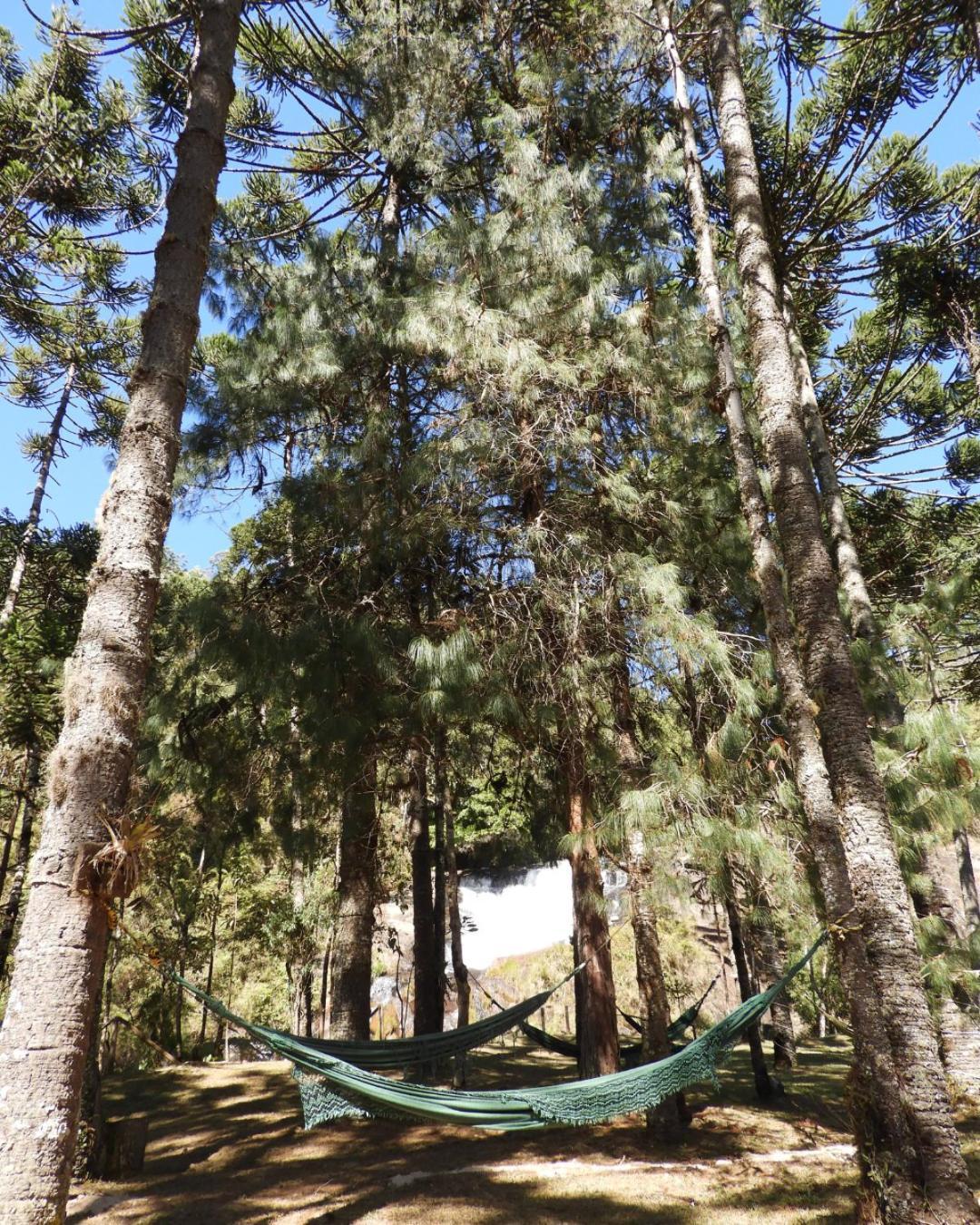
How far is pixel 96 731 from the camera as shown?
7.37 feet

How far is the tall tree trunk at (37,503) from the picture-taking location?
697 cm

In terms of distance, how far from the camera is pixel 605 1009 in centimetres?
480

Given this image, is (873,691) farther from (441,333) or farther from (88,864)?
(88,864)

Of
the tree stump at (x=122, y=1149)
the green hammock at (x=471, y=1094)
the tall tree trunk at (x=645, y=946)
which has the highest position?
the tall tree trunk at (x=645, y=946)

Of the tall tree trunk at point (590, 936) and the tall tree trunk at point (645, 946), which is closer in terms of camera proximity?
the tall tree trunk at point (645, 946)

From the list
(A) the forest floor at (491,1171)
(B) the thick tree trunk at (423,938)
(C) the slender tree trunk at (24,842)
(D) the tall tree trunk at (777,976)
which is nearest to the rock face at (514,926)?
(D) the tall tree trunk at (777,976)

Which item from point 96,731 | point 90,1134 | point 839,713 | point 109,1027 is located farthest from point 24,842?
point 839,713

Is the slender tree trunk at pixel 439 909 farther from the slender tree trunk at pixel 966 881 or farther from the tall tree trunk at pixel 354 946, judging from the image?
the slender tree trunk at pixel 966 881

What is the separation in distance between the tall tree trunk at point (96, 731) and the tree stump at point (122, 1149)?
3.07 meters

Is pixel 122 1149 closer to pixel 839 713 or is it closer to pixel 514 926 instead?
pixel 839 713

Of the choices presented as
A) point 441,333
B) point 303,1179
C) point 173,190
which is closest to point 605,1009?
point 303,1179

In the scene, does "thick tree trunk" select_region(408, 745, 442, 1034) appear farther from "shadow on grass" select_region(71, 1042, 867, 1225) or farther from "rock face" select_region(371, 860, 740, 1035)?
"rock face" select_region(371, 860, 740, 1035)

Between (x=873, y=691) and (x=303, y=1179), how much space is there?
13.9ft

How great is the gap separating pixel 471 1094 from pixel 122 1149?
2.39 meters
